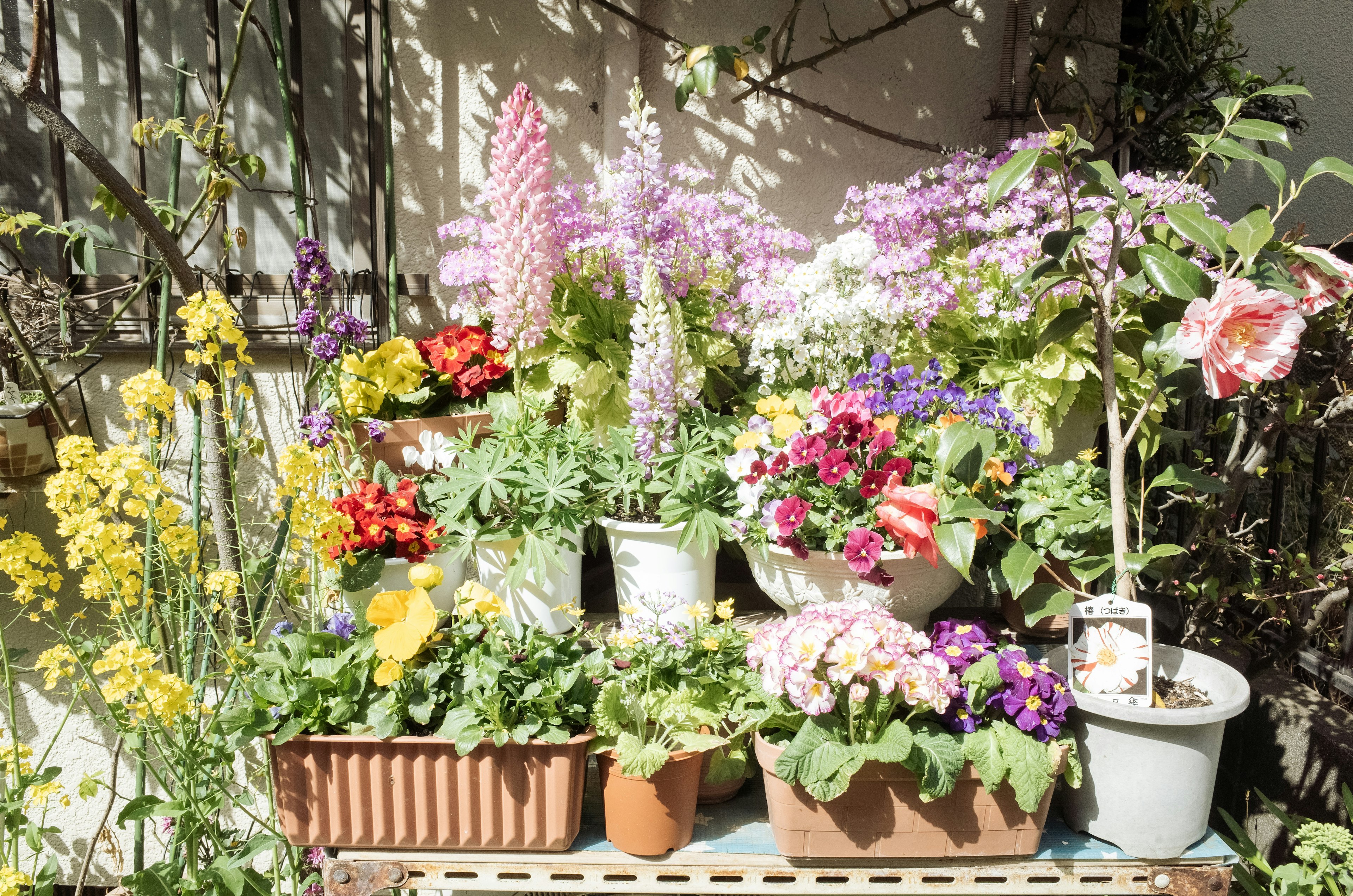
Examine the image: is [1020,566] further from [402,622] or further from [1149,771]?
[402,622]

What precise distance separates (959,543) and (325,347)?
1185mm

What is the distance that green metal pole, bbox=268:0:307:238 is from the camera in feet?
6.58

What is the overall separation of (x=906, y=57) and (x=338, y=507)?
182 cm

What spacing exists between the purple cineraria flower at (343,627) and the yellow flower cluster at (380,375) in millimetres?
507

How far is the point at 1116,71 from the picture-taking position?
2.30 meters

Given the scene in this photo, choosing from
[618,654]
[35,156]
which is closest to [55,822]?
[35,156]

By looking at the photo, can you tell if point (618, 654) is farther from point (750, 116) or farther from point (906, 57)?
point (906, 57)

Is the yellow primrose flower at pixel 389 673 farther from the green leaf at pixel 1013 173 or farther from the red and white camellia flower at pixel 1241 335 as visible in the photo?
the red and white camellia flower at pixel 1241 335

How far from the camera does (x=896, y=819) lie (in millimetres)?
1351

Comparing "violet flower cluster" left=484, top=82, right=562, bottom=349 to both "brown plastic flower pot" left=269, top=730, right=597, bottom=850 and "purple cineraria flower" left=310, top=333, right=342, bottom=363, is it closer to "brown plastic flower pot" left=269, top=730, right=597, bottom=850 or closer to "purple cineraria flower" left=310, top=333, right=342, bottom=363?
"purple cineraria flower" left=310, top=333, right=342, bottom=363

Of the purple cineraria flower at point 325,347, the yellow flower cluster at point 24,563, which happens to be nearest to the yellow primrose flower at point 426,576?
the purple cineraria flower at point 325,347

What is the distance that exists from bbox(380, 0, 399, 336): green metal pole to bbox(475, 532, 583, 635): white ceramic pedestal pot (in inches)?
Answer: 31.0

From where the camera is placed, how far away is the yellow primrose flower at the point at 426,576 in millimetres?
1568

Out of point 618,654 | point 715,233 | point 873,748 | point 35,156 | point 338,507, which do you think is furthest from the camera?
point 35,156
